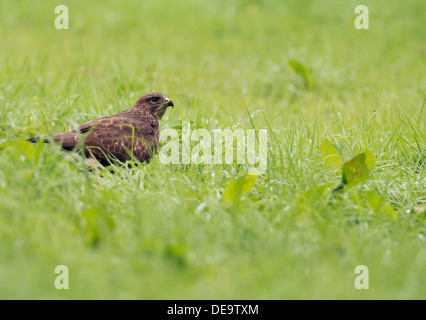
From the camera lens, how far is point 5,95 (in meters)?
5.66

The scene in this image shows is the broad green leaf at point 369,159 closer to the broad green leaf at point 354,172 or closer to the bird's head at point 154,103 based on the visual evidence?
the broad green leaf at point 354,172

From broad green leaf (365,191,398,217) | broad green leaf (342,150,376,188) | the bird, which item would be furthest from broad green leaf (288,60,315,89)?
broad green leaf (365,191,398,217)

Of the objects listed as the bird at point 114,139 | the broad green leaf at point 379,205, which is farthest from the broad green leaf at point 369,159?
the bird at point 114,139

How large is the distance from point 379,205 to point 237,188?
1005 mm

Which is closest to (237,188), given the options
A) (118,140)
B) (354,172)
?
(354,172)

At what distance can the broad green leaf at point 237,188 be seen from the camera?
11.9 ft

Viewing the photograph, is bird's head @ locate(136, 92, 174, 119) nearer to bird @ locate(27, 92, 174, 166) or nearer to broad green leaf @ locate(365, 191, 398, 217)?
bird @ locate(27, 92, 174, 166)

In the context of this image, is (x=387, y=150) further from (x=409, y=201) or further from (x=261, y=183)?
(x=261, y=183)

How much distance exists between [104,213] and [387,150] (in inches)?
105

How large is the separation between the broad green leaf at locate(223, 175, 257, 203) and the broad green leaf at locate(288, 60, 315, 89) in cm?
452

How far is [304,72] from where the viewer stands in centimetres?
783

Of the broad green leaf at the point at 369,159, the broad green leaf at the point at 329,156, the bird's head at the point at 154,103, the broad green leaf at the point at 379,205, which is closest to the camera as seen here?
the broad green leaf at the point at 379,205

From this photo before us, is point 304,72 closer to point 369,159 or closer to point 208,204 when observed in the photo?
point 369,159

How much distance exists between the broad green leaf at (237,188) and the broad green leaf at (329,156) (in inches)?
32.3
